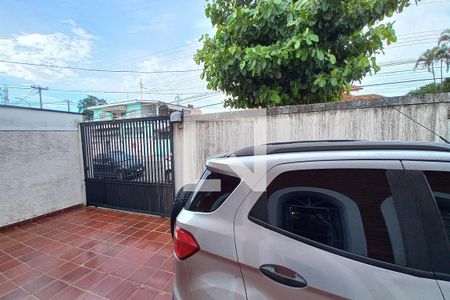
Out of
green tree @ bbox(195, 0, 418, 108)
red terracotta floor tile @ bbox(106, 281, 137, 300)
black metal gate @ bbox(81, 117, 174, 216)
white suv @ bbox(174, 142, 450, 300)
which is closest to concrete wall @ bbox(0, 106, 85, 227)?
black metal gate @ bbox(81, 117, 174, 216)

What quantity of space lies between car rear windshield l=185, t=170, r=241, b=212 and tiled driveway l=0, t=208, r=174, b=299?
1.57 meters

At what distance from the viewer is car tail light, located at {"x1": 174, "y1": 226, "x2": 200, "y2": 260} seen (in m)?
1.16

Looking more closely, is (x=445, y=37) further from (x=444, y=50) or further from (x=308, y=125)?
(x=308, y=125)

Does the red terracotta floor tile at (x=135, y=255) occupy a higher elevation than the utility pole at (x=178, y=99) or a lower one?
lower

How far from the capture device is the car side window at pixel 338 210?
35.6 inches

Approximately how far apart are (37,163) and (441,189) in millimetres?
5965

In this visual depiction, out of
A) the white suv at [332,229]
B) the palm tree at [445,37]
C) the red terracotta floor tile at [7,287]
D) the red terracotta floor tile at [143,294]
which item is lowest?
the red terracotta floor tile at [143,294]

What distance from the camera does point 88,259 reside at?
117 inches

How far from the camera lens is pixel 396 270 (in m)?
0.86

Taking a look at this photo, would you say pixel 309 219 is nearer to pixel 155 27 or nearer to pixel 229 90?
pixel 229 90

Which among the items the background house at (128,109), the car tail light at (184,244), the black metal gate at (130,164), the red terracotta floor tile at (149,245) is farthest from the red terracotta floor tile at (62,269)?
the background house at (128,109)

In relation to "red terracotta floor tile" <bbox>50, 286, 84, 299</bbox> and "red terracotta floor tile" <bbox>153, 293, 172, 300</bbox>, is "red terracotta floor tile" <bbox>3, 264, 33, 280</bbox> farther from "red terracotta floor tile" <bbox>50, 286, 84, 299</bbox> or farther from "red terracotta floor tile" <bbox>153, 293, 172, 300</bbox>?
"red terracotta floor tile" <bbox>153, 293, 172, 300</bbox>

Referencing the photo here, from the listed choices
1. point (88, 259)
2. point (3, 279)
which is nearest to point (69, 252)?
point (88, 259)

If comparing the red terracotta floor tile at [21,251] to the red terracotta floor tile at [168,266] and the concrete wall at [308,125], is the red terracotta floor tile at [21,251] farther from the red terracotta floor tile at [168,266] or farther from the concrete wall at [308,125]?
the concrete wall at [308,125]
